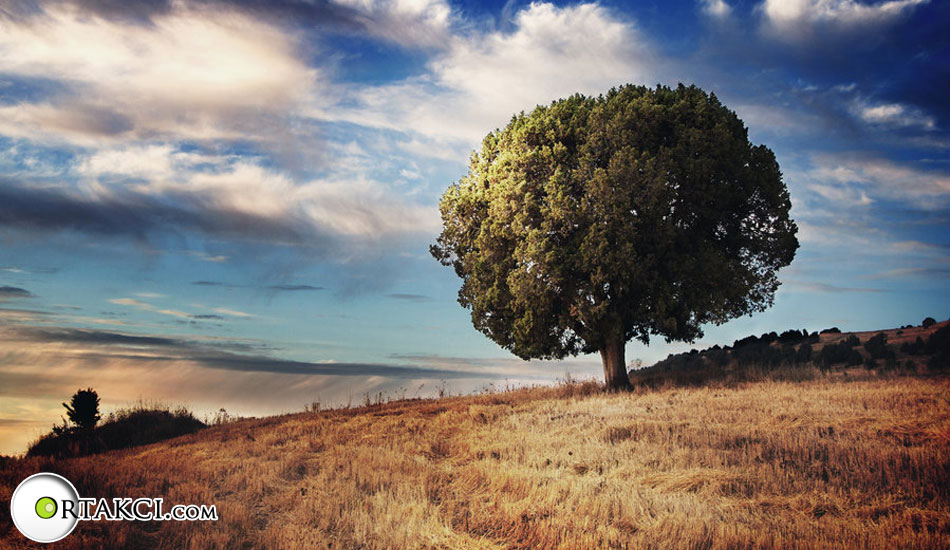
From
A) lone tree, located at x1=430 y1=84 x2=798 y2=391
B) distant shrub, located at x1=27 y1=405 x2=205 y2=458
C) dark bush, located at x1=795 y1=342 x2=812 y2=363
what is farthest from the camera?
dark bush, located at x1=795 y1=342 x2=812 y2=363

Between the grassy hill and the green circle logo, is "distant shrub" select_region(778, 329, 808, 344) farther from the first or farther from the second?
the green circle logo

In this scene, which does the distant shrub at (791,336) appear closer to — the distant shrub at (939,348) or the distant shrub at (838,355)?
the distant shrub at (838,355)

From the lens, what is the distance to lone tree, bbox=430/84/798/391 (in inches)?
901

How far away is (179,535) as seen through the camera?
29.9 feet

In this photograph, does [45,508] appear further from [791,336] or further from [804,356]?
[791,336]

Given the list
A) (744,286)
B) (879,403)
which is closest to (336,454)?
(879,403)

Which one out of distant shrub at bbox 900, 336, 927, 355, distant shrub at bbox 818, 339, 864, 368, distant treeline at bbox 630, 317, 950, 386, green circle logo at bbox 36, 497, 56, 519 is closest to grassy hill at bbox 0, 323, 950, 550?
green circle logo at bbox 36, 497, 56, 519

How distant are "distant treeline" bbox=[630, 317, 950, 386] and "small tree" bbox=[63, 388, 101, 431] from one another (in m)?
21.1

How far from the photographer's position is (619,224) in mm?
22750

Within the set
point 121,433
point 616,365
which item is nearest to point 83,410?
point 121,433

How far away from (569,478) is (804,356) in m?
20.6

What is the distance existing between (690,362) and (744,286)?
35.1ft

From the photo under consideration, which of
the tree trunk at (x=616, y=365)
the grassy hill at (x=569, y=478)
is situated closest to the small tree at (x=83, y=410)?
the grassy hill at (x=569, y=478)

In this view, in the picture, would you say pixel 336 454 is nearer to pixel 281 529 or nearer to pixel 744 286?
pixel 281 529
